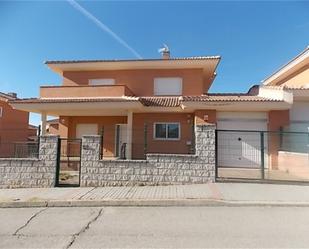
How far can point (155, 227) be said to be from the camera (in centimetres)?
609

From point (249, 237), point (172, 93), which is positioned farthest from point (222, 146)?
point (249, 237)

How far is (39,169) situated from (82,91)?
821cm

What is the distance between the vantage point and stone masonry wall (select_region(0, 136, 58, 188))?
1075cm

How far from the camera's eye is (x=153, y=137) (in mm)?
18438

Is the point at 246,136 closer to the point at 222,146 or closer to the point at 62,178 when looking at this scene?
the point at 222,146

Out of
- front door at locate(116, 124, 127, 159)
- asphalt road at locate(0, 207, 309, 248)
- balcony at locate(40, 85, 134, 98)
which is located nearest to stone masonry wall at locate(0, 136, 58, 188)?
asphalt road at locate(0, 207, 309, 248)

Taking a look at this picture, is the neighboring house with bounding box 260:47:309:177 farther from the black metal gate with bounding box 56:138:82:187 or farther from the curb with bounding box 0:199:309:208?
the black metal gate with bounding box 56:138:82:187

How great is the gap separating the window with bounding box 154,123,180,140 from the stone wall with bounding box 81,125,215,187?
7.71 m

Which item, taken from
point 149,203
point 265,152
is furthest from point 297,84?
point 149,203

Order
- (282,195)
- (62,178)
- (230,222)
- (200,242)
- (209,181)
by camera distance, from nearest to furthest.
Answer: (200,242) → (230,222) → (282,195) → (209,181) → (62,178)

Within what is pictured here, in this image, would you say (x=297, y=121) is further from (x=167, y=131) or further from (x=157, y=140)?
(x=157, y=140)

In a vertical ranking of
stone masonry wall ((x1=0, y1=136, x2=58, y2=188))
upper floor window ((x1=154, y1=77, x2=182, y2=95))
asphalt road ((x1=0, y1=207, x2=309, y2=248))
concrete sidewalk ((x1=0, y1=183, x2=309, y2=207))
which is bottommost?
asphalt road ((x1=0, y1=207, x2=309, y2=248))

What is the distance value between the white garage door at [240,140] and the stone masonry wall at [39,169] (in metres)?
6.85

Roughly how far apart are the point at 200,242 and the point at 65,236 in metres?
2.47
